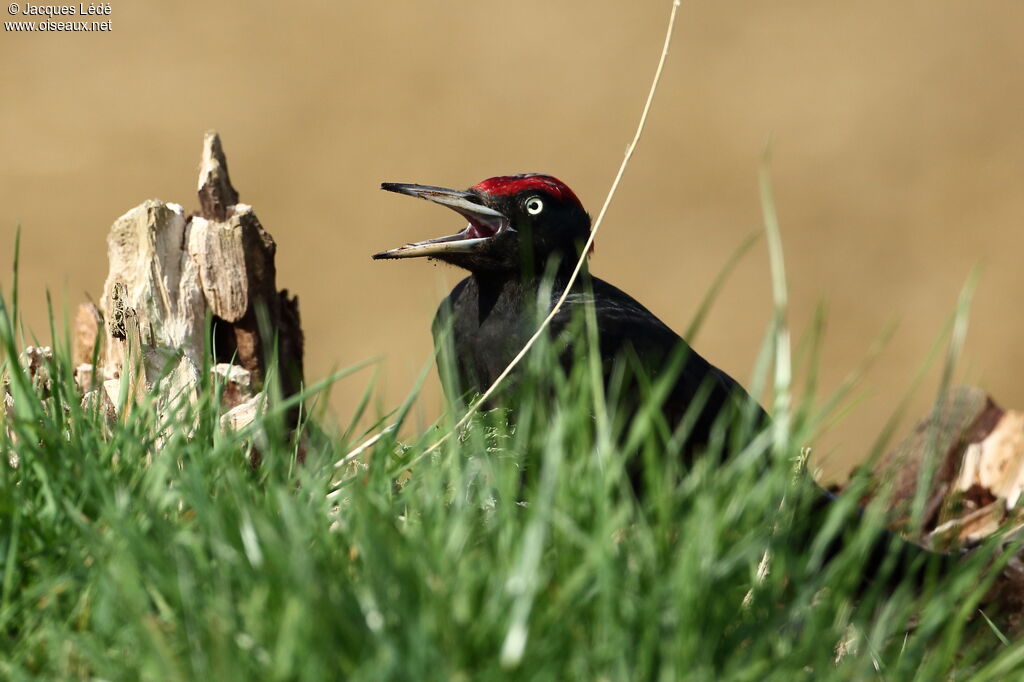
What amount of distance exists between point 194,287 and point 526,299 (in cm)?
89

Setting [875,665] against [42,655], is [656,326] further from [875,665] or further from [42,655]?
[42,655]

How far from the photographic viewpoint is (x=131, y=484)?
1927mm

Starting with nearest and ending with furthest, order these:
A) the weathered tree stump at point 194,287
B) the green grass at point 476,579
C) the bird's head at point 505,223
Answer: the green grass at point 476,579
the weathered tree stump at point 194,287
the bird's head at point 505,223

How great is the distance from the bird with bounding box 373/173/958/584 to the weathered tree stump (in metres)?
0.37

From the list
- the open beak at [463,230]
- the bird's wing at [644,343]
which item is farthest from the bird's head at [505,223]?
the bird's wing at [644,343]

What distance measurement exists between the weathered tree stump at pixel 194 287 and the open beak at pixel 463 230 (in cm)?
37

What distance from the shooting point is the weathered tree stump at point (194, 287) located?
10.2 feet

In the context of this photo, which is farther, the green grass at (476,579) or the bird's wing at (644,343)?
the bird's wing at (644,343)

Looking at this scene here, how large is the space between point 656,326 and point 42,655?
6.73ft

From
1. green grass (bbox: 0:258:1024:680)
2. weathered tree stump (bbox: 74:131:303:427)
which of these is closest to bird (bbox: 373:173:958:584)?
weathered tree stump (bbox: 74:131:303:427)

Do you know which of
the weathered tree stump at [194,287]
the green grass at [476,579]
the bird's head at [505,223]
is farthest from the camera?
the bird's head at [505,223]

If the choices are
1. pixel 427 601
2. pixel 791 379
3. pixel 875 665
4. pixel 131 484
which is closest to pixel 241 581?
pixel 427 601

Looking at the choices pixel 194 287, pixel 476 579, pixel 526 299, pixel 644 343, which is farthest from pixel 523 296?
pixel 476 579

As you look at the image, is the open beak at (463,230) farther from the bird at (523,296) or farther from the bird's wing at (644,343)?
the bird's wing at (644,343)
